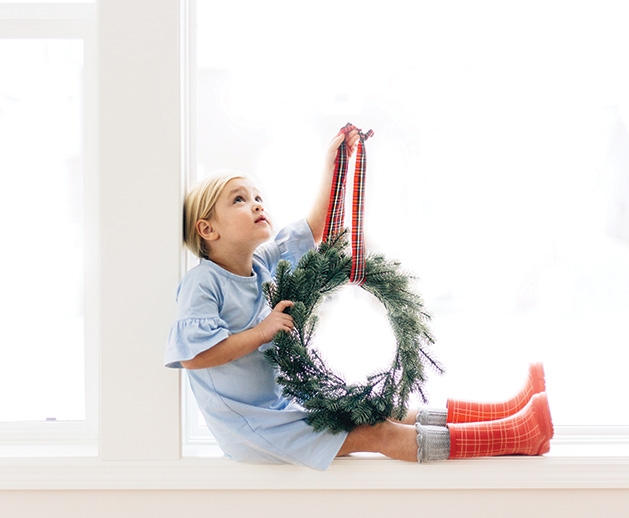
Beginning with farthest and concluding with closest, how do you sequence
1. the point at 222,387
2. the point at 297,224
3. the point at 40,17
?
the point at 40,17
the point at 297,224
the point at 222,387

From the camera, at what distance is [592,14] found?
1765 mm

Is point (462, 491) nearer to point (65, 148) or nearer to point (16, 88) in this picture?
point (65, 148)

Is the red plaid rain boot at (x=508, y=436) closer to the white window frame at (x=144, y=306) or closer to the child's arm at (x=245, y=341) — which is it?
the white window frame at (x=144, y=306)

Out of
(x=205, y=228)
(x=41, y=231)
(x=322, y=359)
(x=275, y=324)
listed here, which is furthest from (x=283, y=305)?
(x=41, y=231)

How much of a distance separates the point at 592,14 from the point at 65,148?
1.50 meters

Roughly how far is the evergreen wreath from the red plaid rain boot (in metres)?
0.14

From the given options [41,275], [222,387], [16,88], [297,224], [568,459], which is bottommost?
[568,459]

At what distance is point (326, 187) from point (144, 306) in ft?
1.73

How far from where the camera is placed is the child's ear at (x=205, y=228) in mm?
1528

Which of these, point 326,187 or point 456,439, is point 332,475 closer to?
point 456,439

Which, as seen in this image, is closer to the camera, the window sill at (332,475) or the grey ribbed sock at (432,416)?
the window sill at (332,475)

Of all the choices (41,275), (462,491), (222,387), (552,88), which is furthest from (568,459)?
(41,275)

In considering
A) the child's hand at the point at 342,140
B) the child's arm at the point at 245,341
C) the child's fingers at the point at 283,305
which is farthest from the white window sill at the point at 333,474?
the child's hand at the point at 342,140

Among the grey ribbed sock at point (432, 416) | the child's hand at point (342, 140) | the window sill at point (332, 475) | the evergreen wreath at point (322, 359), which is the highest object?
the child's hand at point (342, 140)
